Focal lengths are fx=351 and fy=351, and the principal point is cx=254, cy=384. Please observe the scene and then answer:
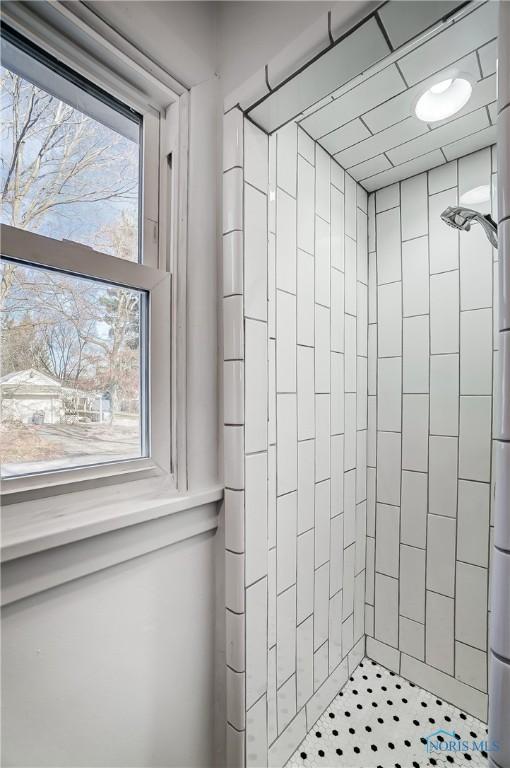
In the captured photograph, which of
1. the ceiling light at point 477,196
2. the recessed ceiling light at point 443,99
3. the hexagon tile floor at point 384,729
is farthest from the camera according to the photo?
the ceiling light at point 477,196

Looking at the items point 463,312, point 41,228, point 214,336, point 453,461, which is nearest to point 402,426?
point 453,461

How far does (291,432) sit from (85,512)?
62 cm

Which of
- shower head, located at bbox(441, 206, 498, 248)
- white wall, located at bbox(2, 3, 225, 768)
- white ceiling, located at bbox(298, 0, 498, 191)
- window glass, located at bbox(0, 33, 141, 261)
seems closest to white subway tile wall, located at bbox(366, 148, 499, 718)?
white ceiling, located at bbox(298, 0, 498, 191)

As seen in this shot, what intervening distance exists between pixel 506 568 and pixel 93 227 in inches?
37.2

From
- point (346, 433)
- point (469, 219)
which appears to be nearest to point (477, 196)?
point (469, 219)

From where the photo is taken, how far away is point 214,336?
2.88 feet

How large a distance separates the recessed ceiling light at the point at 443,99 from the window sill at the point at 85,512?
1.28 meters

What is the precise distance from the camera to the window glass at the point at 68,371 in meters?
0.62

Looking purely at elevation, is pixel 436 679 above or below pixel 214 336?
below

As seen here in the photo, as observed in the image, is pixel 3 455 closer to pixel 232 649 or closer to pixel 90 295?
pixel 90 295

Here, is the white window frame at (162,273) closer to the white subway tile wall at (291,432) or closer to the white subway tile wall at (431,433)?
the white subway tile wall at (291,432)

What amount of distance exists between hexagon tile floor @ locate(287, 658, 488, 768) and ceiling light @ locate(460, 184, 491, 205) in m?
1.85

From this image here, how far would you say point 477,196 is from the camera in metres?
1.28

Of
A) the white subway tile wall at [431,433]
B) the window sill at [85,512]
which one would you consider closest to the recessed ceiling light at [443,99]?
the white subway tile wall at [431,433]
